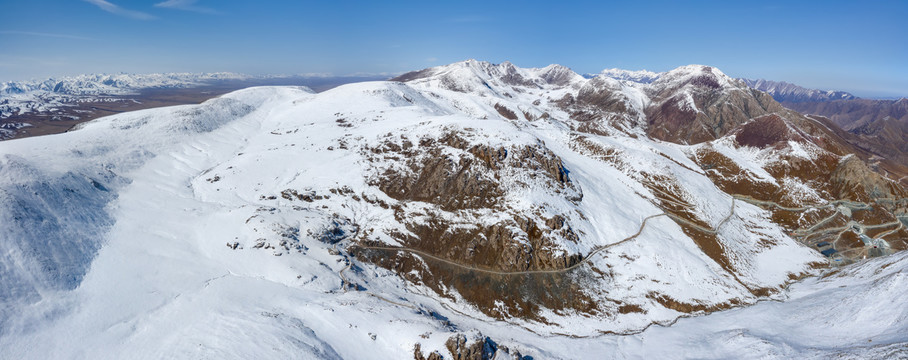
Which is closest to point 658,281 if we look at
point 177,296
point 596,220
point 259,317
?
point 596,220

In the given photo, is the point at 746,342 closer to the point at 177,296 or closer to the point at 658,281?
the point at 658,281

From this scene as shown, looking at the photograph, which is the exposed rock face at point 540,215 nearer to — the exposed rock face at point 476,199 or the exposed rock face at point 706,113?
the exposed rock face at point 476,199

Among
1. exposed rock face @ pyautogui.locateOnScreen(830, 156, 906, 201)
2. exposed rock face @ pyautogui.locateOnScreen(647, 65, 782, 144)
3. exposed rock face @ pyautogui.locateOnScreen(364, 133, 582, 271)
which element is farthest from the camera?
exposed rock face @ pyautogui.locateOnScreen(647, 65, 782, 144)

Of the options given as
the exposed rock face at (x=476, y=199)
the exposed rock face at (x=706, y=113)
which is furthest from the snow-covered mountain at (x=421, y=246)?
the exposed rock face at (x=706, y=113)

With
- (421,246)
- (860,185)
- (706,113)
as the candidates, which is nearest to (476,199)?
(421,246)

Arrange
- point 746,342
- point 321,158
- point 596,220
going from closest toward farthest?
point 746,342
point 596,220
point 321,158

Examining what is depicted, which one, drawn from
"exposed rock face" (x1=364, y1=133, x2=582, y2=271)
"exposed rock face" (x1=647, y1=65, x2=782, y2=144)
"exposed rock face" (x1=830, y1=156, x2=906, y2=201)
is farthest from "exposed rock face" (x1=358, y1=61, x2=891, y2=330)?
"exposed rock face" (x1=647, y1=65, x2=782, y2=144)

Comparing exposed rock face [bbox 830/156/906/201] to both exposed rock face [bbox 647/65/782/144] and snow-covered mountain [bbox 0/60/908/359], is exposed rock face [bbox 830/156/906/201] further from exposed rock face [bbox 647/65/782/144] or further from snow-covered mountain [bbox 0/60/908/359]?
exposed rock face [bbox 647/65/782/144]

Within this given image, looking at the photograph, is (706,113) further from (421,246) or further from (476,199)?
(421,246)
